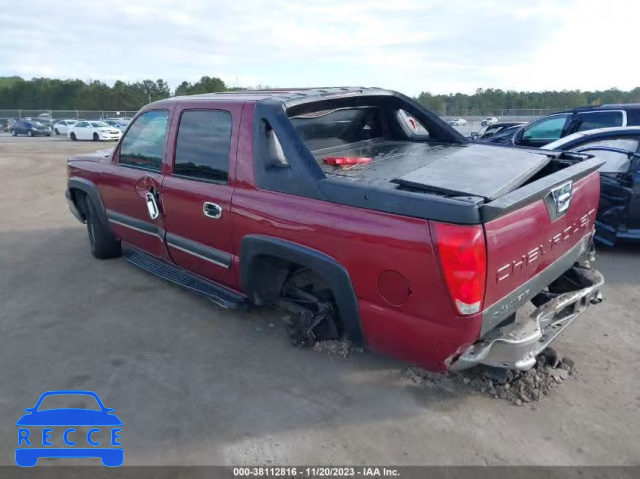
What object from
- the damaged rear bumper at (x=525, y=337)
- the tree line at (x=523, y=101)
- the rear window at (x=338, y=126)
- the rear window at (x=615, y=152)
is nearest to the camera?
the damaged rear bumper at (x=525, y=337)

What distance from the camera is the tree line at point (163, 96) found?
49719 mm

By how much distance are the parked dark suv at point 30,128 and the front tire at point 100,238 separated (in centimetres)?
3486

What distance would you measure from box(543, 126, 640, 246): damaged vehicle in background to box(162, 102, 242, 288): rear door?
3.80m

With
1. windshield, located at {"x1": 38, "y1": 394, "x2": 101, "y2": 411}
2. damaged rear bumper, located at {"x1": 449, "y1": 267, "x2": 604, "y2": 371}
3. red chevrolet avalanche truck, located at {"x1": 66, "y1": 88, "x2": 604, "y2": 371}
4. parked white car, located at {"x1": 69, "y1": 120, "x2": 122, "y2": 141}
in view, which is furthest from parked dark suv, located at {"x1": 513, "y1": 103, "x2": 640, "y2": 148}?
parked white car, located at {"x1": 69, "y1": 120, "x2": 122, "y2": 141}

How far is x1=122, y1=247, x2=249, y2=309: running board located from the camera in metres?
3.75

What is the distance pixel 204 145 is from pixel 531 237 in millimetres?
2423

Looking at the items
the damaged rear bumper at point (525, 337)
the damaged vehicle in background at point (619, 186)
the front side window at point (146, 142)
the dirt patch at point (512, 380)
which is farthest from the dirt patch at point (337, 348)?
the damaged vehicle in background at point (619, 186)

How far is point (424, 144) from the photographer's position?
4195 mm

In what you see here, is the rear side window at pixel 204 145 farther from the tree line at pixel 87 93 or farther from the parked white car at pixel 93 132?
the tree line at pixel 87 93

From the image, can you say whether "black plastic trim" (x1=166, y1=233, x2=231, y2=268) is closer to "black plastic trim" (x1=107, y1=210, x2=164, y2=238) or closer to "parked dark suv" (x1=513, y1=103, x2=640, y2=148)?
"black plastic trim" (x1=107, y1=210, x2=164, y2=238)

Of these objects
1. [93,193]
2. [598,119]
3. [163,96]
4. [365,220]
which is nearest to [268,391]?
[365,220]

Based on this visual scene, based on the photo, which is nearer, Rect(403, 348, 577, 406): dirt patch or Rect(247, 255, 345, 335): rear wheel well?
Rect(403, 348, 577, 406): dirt patch

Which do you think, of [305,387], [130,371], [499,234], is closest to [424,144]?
[499,234]

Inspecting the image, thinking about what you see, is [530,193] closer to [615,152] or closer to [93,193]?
[615,152]
